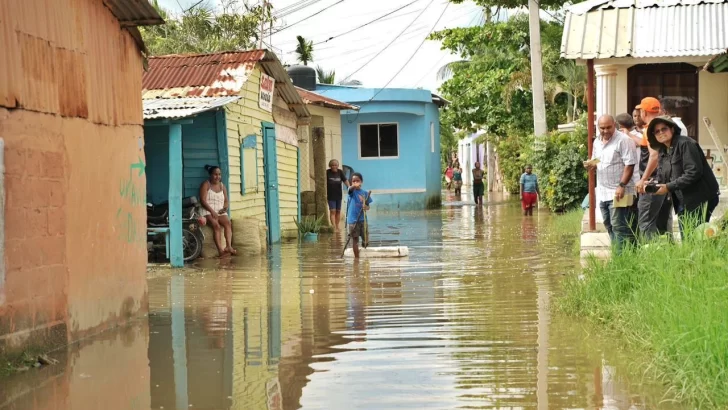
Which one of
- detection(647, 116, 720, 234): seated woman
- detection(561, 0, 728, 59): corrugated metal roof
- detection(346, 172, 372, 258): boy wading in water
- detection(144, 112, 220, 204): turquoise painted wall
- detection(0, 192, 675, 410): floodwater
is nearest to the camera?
detection(0, 192, 675, 410): floodwater

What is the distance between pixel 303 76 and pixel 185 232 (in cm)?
1722

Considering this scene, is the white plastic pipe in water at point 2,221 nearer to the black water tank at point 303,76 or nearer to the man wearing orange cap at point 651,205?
the man wearing orange cap at point 651,205

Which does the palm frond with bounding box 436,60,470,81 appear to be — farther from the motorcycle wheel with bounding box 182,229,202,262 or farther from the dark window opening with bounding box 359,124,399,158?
A: the motorcycle wheel with bounding box 182,229,202,262

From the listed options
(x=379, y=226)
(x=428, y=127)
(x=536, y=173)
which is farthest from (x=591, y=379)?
(x=428, y=127)

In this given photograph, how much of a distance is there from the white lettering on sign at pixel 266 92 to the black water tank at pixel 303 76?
1213 centimetres

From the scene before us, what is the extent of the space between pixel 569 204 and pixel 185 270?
14195mm

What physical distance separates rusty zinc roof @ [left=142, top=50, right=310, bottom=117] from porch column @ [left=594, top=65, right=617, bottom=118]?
19.6ft

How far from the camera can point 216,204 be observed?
1658cm

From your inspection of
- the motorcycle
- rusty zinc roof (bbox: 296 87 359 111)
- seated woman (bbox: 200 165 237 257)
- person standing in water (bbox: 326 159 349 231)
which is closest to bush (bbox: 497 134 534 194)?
rusty zinc roof (bbox: 296 87 359 111)

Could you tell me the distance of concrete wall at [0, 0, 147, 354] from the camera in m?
7.60

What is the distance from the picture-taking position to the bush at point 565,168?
26.2 meters

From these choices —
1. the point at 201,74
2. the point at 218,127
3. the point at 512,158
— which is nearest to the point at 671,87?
the point at 218,127

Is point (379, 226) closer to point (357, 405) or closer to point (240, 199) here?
point (240, 199)

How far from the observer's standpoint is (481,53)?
130ft
